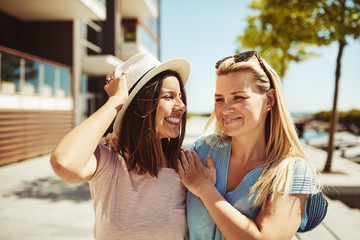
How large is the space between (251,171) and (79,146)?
977 mm

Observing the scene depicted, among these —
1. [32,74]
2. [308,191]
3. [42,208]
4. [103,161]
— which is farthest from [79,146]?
[32,74]

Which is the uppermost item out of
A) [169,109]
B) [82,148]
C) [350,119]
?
[169,109]

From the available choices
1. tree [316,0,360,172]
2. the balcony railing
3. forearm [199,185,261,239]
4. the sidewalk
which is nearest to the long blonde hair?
forearm [199,185,261,239]

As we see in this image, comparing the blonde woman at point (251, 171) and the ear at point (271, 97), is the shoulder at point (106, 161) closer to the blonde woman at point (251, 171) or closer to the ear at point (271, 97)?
the blonde woman at point (251, 171)

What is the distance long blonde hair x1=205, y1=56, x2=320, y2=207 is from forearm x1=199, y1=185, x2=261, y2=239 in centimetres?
13

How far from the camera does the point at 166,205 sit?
161cm

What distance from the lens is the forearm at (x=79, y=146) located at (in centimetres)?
126

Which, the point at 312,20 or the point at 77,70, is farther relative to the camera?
the point at 77,70

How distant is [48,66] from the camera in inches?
388

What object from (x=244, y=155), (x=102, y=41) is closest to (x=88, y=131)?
(x=244, y=155)

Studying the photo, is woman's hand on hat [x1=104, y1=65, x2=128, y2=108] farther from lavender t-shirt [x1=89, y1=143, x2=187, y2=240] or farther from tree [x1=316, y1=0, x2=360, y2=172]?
tree [x1=316, y1=0, x2=360, y2=172]

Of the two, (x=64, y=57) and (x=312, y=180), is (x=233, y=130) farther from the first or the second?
(x=64, y=57)

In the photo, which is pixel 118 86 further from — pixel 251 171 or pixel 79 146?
pixel 251 171

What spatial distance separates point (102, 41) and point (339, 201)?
47.5ft
